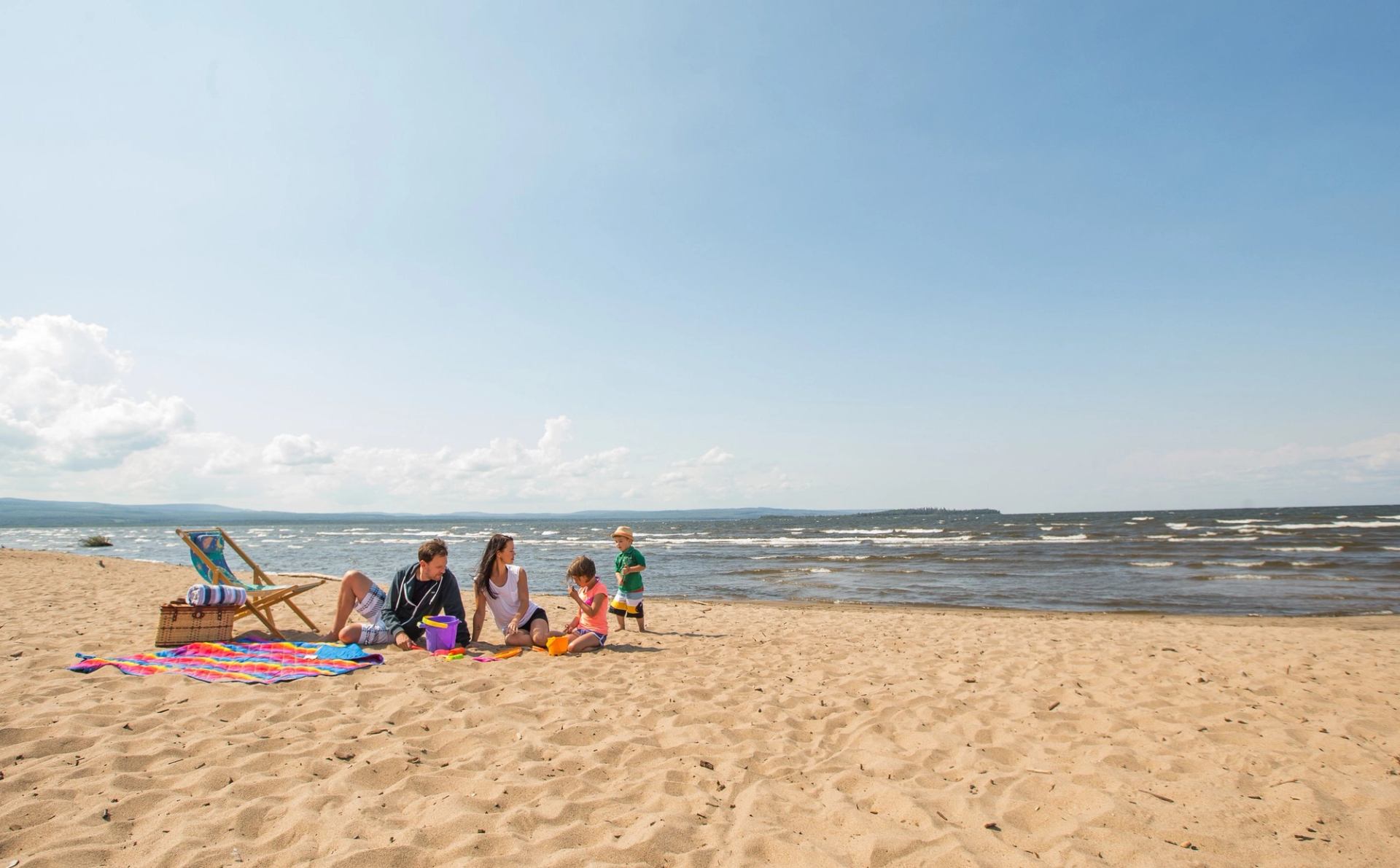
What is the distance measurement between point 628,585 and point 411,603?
8.89 feet

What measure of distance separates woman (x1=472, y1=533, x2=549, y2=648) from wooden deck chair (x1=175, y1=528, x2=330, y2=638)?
174cm

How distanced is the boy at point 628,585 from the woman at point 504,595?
1617 mm

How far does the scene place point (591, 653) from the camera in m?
6.86

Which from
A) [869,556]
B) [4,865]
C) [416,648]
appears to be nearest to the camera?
[4,865]

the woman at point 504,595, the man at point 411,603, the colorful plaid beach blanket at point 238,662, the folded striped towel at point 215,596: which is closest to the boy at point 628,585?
the woman at point 504,595

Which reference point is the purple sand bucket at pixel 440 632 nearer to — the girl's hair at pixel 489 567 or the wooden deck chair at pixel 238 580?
the girl's hair at pixel 489 567

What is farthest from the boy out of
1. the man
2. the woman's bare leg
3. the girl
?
the woman's bare leg

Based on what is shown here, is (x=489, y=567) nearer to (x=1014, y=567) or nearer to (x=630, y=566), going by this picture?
(x=630, y=566)

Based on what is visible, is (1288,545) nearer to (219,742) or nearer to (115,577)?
(219,742)

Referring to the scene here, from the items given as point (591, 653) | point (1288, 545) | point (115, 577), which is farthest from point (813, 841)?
point (1288, 545)

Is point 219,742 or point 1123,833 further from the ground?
point 219,742

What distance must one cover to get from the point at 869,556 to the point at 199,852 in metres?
25.5

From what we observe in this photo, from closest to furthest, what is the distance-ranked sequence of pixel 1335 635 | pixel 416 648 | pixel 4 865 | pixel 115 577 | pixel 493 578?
pixel 4 865 < pixel 416 648 < pixel 493 578 < pixel 1335 635 < pixel 115 577

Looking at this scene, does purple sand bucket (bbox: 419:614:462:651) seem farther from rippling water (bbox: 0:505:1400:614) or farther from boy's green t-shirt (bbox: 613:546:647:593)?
rippling water (bbox: 0:505:1400:614)
